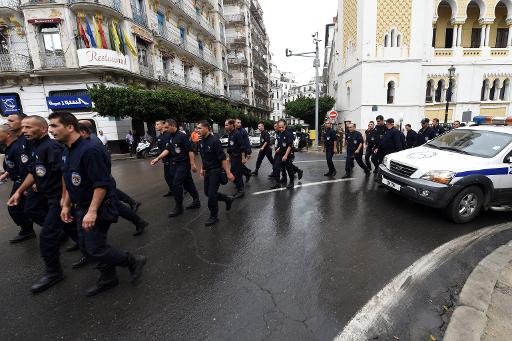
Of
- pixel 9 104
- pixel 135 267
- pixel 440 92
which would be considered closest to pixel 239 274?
pixel 135 267

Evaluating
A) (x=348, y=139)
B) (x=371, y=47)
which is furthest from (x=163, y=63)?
(x=348, y=139)

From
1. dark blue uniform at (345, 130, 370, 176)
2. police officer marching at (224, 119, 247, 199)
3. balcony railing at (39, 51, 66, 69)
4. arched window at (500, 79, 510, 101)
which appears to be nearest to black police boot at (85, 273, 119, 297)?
police officer marching at (224, 119, 247, 199)

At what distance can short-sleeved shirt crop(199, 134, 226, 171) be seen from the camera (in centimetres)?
465

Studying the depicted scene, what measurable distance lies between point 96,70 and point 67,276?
18.4 metres

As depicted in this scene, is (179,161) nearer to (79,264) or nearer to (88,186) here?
(79,264)

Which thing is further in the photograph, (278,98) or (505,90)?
(278,98)

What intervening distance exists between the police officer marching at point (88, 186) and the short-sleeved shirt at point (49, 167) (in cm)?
52

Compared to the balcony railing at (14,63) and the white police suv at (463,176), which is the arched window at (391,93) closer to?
the white police suv at (463,176)

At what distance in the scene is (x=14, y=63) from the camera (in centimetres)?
1803

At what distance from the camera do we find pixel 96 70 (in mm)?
17828

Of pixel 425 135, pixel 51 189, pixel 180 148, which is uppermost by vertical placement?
pixel 180 148

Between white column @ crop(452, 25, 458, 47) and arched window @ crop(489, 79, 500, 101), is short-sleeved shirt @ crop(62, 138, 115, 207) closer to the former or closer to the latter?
white column @ crop(452, 25, 458, 47)

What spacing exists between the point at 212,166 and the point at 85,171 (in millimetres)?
2262

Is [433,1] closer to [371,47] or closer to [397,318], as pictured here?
[371,47]
